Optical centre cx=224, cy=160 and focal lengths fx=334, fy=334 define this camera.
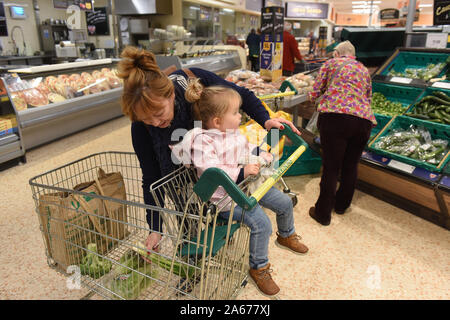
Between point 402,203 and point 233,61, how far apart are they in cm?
679

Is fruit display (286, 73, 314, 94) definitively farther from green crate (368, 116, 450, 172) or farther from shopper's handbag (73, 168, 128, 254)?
shopper's handbag (73, 168, 128, 254)

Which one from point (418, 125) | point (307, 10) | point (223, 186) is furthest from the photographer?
point (307, 10)

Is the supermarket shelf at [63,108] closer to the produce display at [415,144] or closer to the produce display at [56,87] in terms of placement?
the produce display at [56,87]

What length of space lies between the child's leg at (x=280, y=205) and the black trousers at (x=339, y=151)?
67cm

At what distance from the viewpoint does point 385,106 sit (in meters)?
3.63

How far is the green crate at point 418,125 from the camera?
2.84m

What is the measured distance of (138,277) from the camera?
166 centimetres

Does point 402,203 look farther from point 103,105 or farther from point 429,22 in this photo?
point 429,22

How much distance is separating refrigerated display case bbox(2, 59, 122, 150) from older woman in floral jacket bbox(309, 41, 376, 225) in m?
2.72

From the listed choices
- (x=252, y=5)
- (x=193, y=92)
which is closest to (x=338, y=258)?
(x=193, y=92)

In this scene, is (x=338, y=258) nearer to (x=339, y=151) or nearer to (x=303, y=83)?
(x=339, y=151)

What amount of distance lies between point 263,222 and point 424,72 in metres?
2.85

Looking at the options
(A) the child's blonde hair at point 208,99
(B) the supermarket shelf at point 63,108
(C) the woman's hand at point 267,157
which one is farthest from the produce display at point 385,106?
(B) the supermarket shelf at point 63,108

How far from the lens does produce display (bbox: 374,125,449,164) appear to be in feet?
9.71
